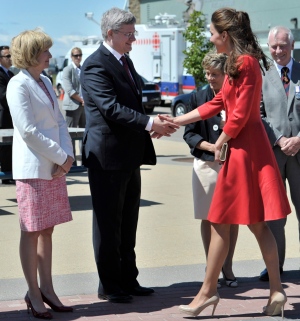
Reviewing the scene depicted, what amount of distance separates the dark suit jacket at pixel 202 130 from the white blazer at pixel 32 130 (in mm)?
1271

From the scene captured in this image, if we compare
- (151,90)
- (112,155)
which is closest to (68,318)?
(112,155)

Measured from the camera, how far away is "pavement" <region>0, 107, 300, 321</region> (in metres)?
5.86

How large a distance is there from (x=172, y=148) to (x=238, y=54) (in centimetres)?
1250

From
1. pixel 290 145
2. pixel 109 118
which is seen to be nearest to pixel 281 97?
pixel 290 145

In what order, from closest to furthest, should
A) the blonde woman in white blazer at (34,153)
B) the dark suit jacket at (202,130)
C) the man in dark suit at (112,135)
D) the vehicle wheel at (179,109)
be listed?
the blonde woman in white blazer at (34,153)
the man in dark suit at (112,135)
the dark suit jacket at (202,130)
the vehicle wheel at (179,109)

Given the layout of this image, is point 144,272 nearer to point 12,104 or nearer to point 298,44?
point 12,104

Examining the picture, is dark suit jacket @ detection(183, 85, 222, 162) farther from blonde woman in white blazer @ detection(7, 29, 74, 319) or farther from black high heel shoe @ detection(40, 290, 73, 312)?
black high heel shoe @ detection(40, 290, 73, 312)

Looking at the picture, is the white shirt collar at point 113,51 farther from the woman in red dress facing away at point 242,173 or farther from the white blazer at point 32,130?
the woman in red dress facing away at point 242,173

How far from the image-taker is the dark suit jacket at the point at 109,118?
5.93 metres

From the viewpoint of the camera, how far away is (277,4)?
1491 inches

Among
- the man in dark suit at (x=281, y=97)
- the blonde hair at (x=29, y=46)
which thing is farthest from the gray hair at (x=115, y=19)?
the man in dark suit at (x=281, y=97)

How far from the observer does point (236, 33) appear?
560 centimetres

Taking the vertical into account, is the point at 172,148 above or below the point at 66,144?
below

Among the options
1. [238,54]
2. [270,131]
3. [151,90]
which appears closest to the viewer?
[238,54]
